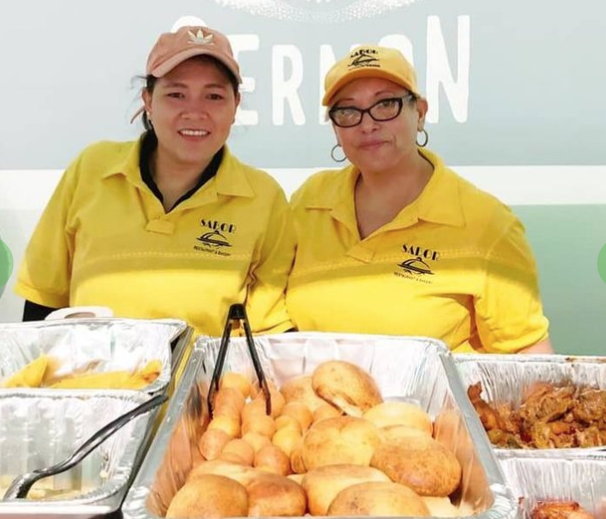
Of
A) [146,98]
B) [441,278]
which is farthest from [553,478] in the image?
[146,98]

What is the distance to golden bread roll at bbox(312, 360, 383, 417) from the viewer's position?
146cm

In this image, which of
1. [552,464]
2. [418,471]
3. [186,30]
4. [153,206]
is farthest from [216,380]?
[186,30]

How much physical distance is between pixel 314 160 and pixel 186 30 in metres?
0.58

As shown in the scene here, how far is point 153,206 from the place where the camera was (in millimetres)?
2186

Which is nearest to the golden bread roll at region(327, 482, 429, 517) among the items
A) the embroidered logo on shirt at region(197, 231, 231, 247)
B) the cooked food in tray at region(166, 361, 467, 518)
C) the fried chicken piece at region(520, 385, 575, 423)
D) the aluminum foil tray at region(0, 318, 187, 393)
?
the cooked food in tray at region(166, 361, 467, 518)

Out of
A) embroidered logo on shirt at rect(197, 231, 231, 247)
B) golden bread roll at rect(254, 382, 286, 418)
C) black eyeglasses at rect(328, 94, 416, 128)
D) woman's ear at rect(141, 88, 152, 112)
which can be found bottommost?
golden bread roll at rect(254, 382, 286, 418)

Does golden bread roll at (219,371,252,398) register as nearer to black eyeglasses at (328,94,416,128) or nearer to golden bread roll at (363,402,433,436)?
golden bread roll at (363,402,433,436)

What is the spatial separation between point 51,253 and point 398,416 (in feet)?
4.55

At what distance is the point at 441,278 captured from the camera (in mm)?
2047

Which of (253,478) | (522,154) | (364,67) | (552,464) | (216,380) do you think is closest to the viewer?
(253,478)

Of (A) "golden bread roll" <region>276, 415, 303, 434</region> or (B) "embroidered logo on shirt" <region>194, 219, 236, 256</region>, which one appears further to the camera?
(B) "embroidered logo on shirt" <region>194, 219, 236, 256</region>

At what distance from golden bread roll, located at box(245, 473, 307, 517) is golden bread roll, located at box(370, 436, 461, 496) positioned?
15cm

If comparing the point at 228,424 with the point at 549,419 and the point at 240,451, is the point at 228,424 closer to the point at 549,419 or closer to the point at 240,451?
the point at 240,451

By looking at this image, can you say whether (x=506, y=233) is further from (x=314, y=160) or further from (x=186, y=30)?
(x=186, y=30)
